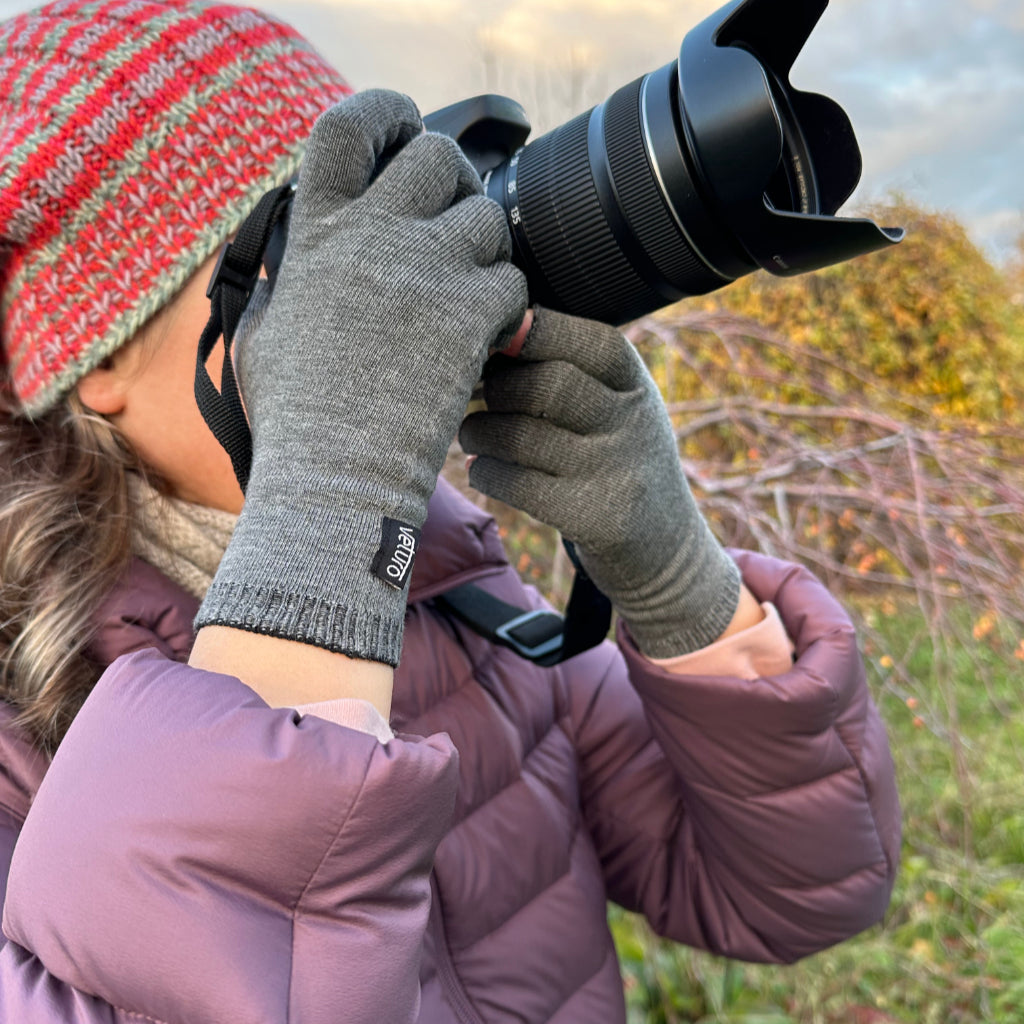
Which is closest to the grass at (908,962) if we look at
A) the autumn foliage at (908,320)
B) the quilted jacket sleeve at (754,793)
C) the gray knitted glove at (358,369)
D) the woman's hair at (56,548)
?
the quilted jacket sleeve at (754,793)

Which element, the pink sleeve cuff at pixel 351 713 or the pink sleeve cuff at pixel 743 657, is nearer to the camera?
the pink sleeve cuff at pixel 351 713

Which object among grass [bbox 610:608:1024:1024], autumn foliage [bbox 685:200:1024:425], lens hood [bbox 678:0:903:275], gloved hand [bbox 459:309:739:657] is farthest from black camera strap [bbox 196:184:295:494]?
autumn foliage [bbox 685:200:1024:425]

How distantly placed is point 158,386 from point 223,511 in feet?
0.41

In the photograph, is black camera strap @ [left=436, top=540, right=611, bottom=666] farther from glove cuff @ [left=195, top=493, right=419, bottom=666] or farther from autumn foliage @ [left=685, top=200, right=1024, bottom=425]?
autumn foliage @ [left=685, top=200, right=1024, bottom=425]

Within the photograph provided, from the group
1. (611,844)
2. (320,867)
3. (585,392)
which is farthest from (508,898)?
(585,392)

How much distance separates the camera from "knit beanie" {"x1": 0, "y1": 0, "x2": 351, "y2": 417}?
696 millimetres

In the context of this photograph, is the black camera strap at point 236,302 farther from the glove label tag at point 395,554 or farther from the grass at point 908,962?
the grass at point 908,962

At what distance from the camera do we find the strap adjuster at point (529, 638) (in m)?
0.82

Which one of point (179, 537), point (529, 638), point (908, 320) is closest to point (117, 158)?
point (179, 537)

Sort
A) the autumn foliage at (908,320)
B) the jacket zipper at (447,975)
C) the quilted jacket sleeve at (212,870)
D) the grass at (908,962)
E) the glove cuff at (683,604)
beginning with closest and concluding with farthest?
1. the quilted jacket sleeve at (212,870)
2. the jacket zipper at (447,975)
3. the glove cuff at (683,604)
4. the grass at (908,962)
5. the autumn foliage at (908,320)

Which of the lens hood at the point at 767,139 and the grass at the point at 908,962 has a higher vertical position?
the lens hood at the point at 767,139

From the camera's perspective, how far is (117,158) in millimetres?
706

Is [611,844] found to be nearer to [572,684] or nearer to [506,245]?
[572,684]

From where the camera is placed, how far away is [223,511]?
79cm
